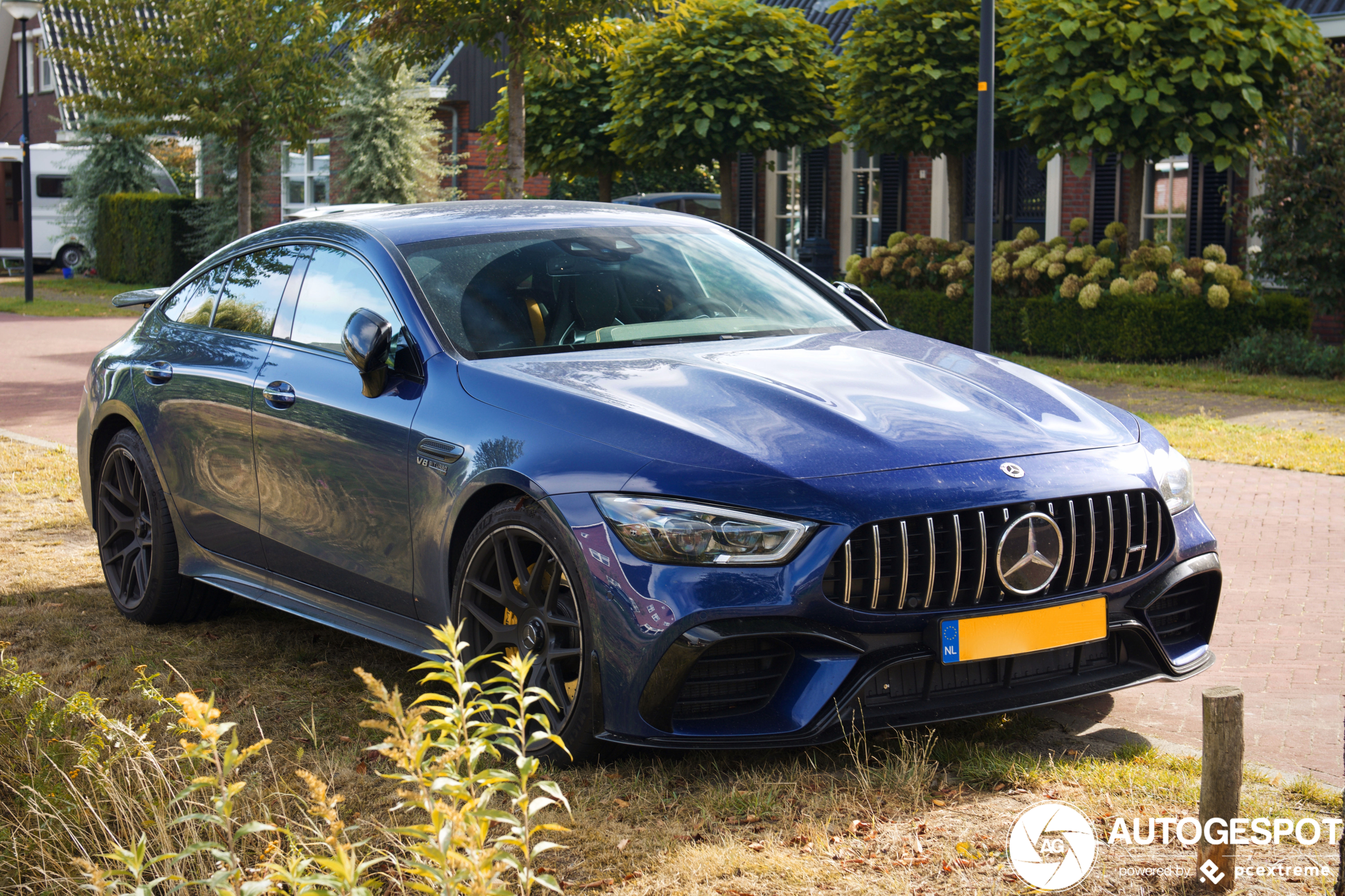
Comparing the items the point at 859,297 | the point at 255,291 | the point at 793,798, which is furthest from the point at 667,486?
the point at 255,291

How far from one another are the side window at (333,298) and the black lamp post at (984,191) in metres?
5.89

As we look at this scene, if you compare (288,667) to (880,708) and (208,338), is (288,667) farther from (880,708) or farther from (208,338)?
(880,708)

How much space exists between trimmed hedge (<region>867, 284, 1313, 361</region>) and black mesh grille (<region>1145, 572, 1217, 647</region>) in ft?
36.1

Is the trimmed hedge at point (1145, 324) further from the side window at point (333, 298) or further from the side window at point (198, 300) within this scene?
the side window at point (333, 298)

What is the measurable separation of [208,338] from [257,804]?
2.53 metres

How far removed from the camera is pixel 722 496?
369cm

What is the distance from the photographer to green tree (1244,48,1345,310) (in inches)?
556

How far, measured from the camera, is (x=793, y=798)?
149 inches

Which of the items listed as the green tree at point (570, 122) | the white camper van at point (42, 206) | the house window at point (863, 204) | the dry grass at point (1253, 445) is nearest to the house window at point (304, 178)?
the white camper van at point (42, 206)

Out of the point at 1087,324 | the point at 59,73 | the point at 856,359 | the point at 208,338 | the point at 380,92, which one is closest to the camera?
the point at 856,359

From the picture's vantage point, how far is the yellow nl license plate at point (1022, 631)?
3.72m

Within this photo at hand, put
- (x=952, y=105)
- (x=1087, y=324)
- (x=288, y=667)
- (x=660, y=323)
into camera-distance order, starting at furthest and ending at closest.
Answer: (x=952, y=105) < (x=1087, y=324) < (x=288, y=667) < (x=660, y=323)

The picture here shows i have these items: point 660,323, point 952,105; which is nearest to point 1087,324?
point 952,105

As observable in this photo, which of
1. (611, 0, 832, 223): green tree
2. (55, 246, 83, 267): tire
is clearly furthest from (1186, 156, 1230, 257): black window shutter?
(55, 246, 83, 267): tire
